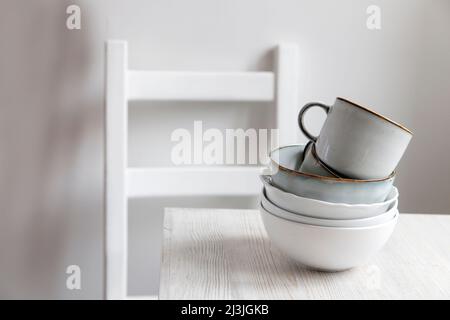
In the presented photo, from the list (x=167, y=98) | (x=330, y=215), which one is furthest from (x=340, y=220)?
(x=167, y=98)

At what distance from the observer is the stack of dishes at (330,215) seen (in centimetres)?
66

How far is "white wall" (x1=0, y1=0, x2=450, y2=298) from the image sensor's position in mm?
1187

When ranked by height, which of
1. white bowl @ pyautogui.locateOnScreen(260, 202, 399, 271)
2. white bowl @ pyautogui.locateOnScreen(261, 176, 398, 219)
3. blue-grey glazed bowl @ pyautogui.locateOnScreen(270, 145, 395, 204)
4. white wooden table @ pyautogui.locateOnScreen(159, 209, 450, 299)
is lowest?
white wooden table @ pyautogui.locateOnScreen(159, 209, 450, 299)

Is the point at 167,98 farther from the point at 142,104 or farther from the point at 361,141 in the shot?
the point at 361,141

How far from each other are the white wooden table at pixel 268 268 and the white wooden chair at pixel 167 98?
264mm

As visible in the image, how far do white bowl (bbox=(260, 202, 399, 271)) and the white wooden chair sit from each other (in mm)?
482

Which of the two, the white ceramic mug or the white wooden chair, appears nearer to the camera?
the white ceramic mug

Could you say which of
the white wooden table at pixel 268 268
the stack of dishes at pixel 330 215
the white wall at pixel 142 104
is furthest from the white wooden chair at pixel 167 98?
the stack of dishes at pixel 330 215

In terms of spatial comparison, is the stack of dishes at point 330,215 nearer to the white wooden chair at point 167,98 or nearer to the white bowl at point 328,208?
the white bowl at point 328,208

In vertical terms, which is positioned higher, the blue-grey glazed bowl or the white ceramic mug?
the white ceramic mug

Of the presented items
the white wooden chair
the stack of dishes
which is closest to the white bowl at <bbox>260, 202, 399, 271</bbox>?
the stack of dishes

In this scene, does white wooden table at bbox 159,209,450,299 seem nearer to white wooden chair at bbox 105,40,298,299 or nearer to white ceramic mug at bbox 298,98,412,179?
white ceramic mug at bbox 298,98,412,179

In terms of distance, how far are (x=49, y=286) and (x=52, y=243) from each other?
94 millimetres

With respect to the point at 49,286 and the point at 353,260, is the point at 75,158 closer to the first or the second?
the point at 49,286
